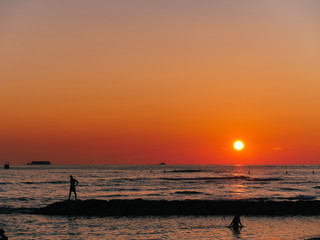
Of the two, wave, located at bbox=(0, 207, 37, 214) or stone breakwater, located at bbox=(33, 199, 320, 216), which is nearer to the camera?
stone breakwater, located at bbox=(33, 199, 320, 216)

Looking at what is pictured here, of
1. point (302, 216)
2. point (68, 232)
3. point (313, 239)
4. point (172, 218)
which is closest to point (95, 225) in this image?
point (68, 232)

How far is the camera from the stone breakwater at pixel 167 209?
39.6 meters

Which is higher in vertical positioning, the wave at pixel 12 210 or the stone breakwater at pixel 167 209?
the stone breakwater at pixel 167 209

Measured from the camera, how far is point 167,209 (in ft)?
133

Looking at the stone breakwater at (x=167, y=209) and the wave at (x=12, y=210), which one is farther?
the wave at (x=12, y=210)

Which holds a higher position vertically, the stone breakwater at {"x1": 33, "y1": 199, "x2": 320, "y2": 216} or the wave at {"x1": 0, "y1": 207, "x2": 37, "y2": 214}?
the stone breakwater at {"x1": 33, "y1": 199, "x2": 320, "y2": 216}

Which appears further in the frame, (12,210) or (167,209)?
(12,210)

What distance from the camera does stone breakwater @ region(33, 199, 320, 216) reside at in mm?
39562

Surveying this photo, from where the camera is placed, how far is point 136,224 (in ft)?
113

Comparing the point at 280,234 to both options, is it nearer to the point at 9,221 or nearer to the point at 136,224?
the point at 136,224

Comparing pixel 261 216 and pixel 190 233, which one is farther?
pixel 261 216

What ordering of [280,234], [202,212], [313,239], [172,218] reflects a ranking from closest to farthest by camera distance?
[313,239] < [280,234] < [172,218] < [202,212]

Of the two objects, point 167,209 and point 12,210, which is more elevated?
point 167,209

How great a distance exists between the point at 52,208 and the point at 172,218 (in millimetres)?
11810
